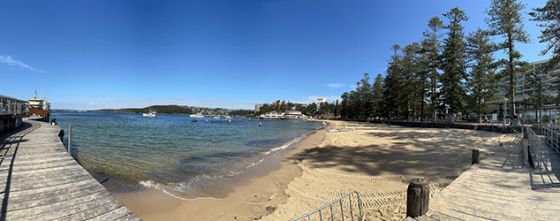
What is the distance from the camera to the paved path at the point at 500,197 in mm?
5246

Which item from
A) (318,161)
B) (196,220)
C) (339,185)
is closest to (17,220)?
(196,220)

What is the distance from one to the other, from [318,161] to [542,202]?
10.3 meters

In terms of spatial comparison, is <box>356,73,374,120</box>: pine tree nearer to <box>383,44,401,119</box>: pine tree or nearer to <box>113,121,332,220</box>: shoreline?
<box>383,44,401,119</box>: pine tree

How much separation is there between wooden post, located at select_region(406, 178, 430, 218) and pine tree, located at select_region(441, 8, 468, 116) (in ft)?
128

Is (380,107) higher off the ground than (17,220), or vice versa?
(380,107)

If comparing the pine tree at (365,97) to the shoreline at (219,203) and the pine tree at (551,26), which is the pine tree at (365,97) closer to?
the pine tree at (551,26)

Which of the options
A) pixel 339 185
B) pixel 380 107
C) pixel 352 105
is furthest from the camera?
pixel 352 105

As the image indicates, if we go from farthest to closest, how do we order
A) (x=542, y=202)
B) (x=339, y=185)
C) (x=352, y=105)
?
(x=352, y=105) < (x=339, y=185) < (x=542, y=202)

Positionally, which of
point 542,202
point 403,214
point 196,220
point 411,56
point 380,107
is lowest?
point 196,220

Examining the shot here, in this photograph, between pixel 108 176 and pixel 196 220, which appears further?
pixel 108 176

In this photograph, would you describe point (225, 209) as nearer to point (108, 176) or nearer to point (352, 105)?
point (108, 176)

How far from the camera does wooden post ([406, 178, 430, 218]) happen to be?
16.7 ft

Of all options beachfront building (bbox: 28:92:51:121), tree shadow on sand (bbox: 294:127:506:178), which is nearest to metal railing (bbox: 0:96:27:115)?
tree shadow on sand (bbox: 294:127:506:178)

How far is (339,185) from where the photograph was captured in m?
10.2
